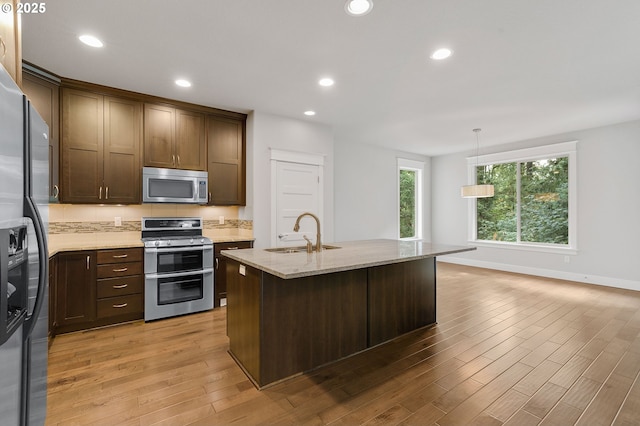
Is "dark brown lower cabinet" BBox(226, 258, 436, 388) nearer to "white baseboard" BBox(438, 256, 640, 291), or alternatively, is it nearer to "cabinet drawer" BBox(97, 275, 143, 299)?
"cabinet drawer" BBox(97, 275, 143, 299)

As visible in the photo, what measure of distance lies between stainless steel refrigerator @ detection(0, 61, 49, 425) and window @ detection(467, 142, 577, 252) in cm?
706

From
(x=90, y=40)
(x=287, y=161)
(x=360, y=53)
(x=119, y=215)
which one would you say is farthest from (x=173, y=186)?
(x=360, y=53)

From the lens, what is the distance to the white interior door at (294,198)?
14.1ft

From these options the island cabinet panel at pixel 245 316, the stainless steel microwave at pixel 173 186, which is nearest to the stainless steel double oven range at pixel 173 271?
the stainless steel microwave at pixel 173 186

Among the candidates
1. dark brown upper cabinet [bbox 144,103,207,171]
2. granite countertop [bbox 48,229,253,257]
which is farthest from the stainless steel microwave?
granite countertop [bbox 48,229,253,257]

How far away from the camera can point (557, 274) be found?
5.49m

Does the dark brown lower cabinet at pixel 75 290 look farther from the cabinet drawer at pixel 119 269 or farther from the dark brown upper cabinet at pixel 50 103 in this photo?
the dark brown upper cabinet at pixel 50 103

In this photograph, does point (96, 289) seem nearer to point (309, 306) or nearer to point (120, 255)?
point (120, 255)

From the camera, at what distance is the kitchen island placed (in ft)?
6.84

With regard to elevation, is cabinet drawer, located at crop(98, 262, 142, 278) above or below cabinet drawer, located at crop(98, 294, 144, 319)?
above

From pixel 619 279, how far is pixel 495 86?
4152 millimetres

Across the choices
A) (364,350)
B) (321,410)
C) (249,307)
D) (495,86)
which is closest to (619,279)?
(495,86)

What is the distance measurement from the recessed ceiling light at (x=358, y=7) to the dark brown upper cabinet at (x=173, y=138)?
2633 mm

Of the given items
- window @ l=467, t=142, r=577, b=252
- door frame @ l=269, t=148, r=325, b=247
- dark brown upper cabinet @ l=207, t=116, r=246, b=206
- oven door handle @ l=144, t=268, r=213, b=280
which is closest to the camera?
oven door handle @ l=144, t=268, r=213, b=280
